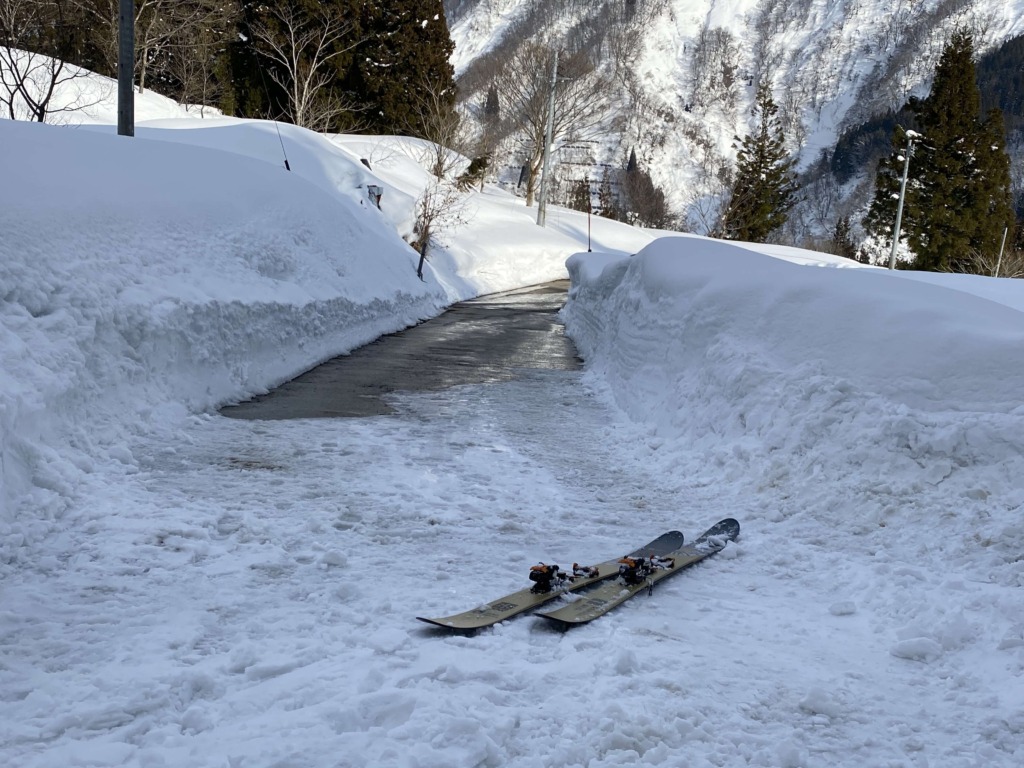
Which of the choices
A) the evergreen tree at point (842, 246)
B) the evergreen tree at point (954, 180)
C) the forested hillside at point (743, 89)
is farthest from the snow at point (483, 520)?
the forested hillside at point (743, 89)

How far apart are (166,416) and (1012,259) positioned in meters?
42.5

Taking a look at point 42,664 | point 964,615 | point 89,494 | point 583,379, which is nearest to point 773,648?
point 964,615

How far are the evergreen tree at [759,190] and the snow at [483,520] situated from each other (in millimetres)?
41566

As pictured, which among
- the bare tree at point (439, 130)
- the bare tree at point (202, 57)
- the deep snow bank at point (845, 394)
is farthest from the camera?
the bare tree at point (439, 130)

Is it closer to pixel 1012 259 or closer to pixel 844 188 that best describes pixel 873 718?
pixel 1012 259

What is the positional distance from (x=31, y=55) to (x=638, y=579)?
28.6 meters

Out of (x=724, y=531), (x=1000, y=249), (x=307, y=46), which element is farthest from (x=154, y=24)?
(x=1000, y=249)

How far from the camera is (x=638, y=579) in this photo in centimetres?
482

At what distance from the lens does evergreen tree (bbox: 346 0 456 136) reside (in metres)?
43.0

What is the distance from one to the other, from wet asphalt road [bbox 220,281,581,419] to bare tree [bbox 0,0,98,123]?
12680mm

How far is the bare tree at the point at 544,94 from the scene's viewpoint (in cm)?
4619

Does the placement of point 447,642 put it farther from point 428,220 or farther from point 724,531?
point 428,220

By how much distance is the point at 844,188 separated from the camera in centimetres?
13175

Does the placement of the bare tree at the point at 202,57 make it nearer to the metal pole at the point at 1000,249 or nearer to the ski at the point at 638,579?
the metal pole at the point at 1000,249
